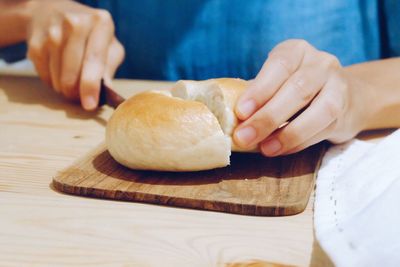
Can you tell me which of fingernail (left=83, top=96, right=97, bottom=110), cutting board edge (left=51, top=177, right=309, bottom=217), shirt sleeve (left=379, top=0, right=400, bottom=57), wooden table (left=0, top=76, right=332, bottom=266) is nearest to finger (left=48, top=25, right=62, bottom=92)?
fingernail (left=83, top=96, right=97, bottom=110)

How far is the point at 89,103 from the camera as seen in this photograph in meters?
1.17

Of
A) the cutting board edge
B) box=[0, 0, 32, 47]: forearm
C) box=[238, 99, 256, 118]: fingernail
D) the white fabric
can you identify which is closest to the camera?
the cutting board edge

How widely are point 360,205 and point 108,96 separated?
0.67m

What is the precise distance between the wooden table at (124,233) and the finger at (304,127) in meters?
0.13

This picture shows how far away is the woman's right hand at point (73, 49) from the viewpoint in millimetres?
1207

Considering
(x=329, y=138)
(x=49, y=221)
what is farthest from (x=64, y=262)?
(x=329, y=138)

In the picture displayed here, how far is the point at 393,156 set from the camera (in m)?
0.76

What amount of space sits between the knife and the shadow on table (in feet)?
0.07

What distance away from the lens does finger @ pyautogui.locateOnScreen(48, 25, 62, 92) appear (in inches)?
49.0

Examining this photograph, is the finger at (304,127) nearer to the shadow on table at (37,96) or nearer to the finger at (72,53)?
the shadow on table at (37,96)

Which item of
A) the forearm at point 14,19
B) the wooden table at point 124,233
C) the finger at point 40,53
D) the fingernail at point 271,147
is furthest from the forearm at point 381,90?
the forearm at point 14,19

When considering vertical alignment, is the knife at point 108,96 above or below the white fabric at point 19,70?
above

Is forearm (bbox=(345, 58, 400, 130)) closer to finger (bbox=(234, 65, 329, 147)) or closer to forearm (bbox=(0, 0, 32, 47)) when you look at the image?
finger (bbox=(234, 65, 329, 147))

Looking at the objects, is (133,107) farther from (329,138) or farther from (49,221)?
(329,138)
